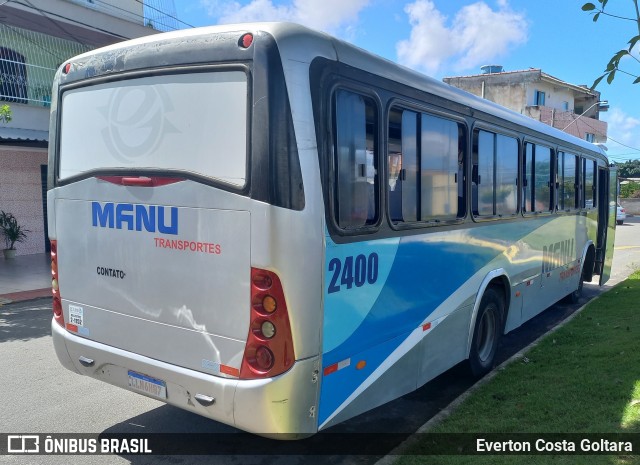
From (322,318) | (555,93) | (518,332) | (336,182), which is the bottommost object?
(518,332)

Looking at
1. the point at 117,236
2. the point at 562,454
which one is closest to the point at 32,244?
the point at 117,236

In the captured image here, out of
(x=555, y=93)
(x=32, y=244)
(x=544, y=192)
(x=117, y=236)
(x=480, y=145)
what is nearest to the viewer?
(x=117, y=236)

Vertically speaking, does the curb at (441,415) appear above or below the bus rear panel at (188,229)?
below

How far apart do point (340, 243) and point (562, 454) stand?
7.51ft

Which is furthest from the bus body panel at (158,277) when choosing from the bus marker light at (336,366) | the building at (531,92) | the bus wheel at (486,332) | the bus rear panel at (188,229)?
the building at (531,92)

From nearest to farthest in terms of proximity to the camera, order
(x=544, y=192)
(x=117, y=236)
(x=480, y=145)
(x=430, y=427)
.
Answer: (x=117, y=236), (x=430, y=427), (x=480, y=145), (x=544, y=192)

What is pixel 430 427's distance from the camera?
4449 mm

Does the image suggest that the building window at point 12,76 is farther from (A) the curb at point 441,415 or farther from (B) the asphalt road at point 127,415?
(A) the curb at point 441,415

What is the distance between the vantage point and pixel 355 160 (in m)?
3.75

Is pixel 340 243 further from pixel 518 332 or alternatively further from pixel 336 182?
pixel 518 332

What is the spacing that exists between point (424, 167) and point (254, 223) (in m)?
2.01

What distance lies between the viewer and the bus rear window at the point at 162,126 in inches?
132

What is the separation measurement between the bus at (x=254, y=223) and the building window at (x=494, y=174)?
2.04 ft

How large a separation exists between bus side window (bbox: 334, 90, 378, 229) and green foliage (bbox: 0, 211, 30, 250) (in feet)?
43.7
